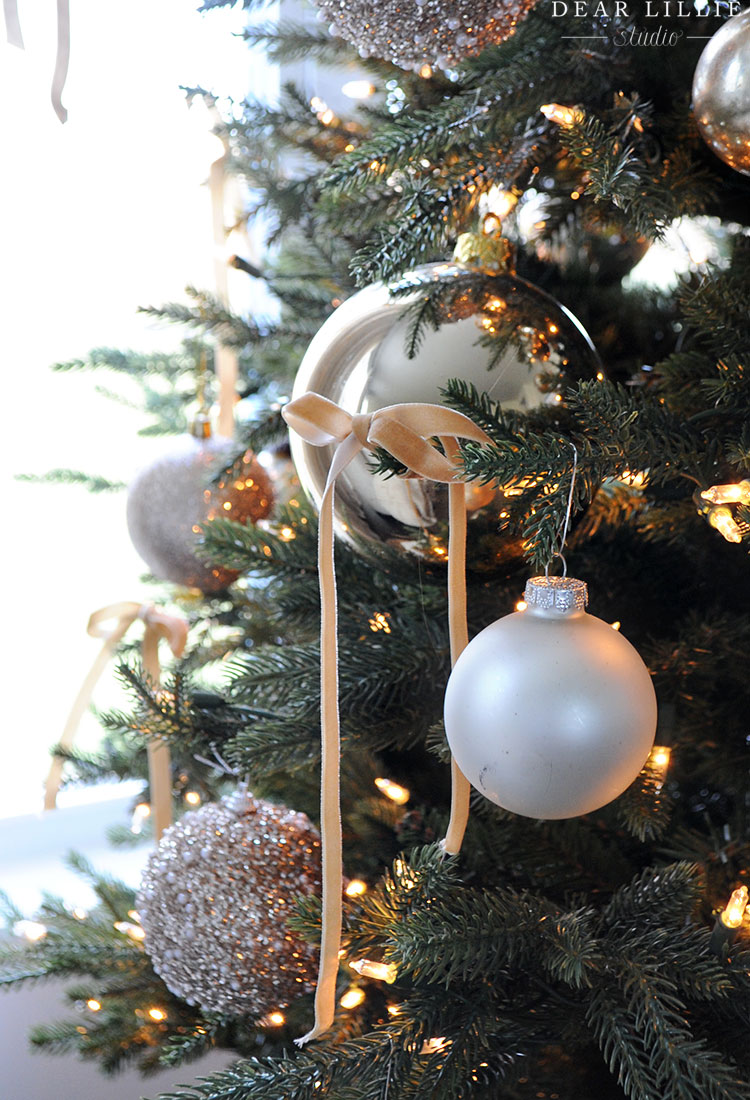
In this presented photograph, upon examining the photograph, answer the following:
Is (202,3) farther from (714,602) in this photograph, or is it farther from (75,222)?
(75,222)

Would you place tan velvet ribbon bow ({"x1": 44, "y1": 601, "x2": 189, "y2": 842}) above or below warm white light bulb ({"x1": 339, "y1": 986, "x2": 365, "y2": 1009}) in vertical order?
above

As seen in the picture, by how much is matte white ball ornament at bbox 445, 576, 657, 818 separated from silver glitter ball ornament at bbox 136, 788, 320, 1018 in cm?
21

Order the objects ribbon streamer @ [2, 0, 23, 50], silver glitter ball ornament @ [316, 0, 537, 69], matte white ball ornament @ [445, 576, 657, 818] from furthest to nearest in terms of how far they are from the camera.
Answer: ribbon streamer @ [2, 0, 23, 50] < silver glitter ball ornament @ [316, 0, 537, 69] < matte white ball ornament @ [445, 576, 657, 818]

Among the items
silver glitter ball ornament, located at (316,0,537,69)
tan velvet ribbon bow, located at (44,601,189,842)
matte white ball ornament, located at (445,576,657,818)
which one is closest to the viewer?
matte white ball ornament, located at (445,576,657,818)

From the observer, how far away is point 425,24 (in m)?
0.51

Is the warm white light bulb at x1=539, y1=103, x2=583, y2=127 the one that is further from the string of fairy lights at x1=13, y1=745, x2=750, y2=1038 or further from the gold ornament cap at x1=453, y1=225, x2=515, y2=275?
the string of fairy lights at x1=13, y1=745, x2=750, y2=1038

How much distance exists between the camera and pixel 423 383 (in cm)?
50

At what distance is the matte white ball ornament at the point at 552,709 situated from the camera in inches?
15.8

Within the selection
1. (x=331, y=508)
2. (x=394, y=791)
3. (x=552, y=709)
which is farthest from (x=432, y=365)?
(x=394, y=791)

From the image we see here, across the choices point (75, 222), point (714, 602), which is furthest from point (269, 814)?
point (75, 222)

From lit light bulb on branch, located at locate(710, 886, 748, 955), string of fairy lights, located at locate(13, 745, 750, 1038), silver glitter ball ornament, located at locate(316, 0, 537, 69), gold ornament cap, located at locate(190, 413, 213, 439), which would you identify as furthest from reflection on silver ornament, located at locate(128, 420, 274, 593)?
lit light bulb on branch, located at locate(710, 886, 748, 955)

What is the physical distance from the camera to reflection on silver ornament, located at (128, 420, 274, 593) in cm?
86

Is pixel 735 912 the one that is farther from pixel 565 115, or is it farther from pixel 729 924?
pixel 565 115

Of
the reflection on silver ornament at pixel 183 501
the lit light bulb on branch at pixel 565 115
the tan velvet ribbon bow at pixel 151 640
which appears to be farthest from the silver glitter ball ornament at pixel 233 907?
the lit light bulb on branch at pixel 565 115
